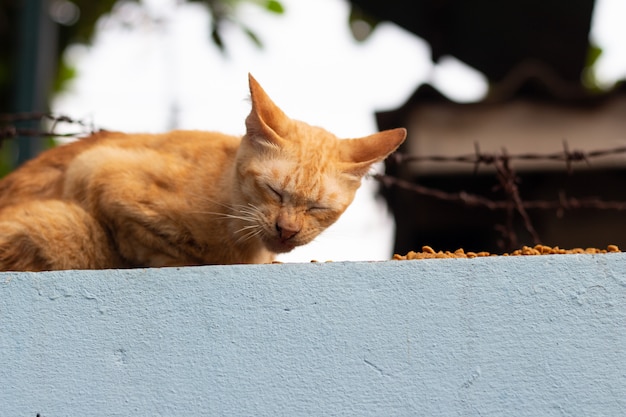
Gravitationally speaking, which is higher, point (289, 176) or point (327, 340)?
point (289, 176)

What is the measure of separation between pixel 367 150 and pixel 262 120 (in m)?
0.42

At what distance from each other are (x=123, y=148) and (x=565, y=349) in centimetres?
187

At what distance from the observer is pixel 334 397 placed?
204cm

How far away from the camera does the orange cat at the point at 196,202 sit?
291 centimetres

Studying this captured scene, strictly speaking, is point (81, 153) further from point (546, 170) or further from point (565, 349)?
point (546, 170)

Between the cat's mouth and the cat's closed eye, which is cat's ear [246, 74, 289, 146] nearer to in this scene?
the cat's closed eye

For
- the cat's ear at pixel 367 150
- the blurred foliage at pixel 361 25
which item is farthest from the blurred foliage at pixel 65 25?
the cat's ear at pixel 367 150

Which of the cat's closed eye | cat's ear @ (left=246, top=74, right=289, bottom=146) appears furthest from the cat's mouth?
cat's ear @ (left=246, top=74, right=289, bottom=146)

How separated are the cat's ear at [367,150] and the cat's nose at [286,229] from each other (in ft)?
1.08

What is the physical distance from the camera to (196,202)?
118 inches

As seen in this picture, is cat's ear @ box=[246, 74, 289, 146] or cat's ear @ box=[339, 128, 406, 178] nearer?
cat's ear @ box=[246, 74, 289, 146]

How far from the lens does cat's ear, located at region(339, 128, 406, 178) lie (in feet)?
10.1

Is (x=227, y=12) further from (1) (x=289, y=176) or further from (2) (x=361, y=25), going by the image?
(1) (x=289, y=176)

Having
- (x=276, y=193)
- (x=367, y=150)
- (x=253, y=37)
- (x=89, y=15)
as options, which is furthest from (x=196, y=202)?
(x=89, y=15)
